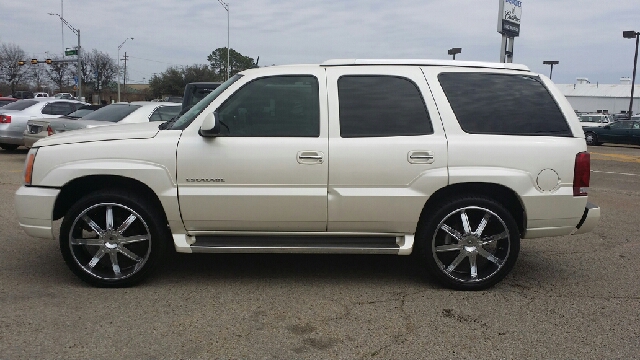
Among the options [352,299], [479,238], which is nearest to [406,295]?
[352,299]

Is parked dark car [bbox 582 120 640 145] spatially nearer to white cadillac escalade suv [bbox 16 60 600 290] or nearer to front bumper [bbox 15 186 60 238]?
white cadillac escalade suv [bbox 16 60 600 290]

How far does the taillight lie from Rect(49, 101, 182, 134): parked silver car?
7.85 metres

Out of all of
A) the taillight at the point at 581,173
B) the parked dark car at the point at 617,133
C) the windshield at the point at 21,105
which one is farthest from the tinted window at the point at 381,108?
the parked dark car at the point at 617,133

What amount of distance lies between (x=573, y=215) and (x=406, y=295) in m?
1.55

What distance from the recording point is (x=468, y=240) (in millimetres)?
4641

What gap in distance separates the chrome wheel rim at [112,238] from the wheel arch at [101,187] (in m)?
0.20

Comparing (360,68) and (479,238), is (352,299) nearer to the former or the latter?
(479,238)

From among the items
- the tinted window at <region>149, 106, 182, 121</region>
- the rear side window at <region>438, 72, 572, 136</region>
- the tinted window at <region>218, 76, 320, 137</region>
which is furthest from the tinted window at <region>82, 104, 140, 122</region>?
the rear side window at <region>438, 72, 572, 136</region>

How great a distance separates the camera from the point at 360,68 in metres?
4.77

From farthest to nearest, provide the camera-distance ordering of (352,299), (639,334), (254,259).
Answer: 1. (254,259)
2. (352,299)
3. (639,334)

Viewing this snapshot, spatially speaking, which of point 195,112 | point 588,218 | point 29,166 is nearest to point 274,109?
point 195,112

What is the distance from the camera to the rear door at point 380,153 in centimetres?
448

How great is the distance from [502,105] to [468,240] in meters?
1.18

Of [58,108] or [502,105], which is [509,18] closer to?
[58,108]
